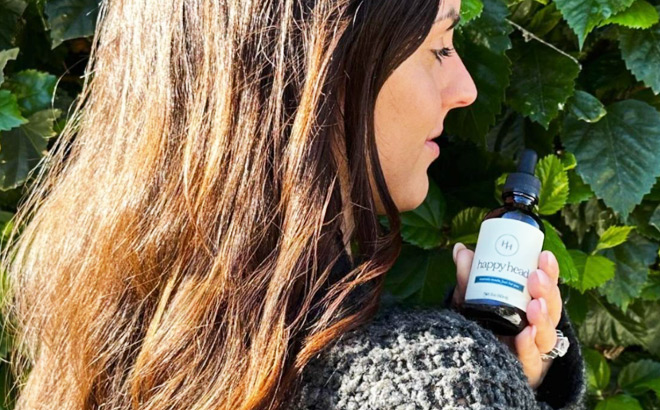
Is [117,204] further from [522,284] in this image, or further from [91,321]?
[522,284]

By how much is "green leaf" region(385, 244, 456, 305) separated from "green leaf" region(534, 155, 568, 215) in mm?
180

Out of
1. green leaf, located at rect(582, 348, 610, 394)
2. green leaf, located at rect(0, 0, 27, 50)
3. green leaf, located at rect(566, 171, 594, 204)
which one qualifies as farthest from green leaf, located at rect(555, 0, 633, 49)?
green leaf, located at rect(0, 0, 27, 50)

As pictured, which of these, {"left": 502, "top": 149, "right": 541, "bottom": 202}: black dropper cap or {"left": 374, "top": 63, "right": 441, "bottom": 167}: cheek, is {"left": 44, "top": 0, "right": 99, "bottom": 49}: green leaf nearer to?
{"left": 374, "top": 63, "right": 441, "bottom": 167}: cheek

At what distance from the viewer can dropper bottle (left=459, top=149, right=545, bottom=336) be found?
1074mm

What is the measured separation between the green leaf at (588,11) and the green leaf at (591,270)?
361 millimetres

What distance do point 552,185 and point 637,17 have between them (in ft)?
0.98

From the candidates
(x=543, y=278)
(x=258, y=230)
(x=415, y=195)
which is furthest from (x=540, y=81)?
(x=258, y=230)

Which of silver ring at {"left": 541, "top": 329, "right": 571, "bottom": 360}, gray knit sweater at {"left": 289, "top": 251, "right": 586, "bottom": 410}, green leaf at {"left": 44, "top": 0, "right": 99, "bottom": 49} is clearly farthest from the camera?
green leaf at {"left": 44, "top": 0, "right": 99, "bottom": 49}

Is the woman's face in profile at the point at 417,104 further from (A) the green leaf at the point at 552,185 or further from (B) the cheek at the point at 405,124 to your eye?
(A) the green leaf at the point at 552,185

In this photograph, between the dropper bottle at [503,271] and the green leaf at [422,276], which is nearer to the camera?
the dropper bottle at [503,271]

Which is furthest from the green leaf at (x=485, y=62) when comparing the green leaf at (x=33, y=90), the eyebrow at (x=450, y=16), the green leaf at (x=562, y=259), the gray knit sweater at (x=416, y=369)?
the green leaf at (x=33, y=90)

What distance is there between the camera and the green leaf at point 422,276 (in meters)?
1.46

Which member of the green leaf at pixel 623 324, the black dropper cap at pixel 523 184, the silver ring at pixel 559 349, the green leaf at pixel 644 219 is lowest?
the green leaf at pixel 623 324

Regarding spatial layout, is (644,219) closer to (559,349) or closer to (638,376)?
(638,376)
